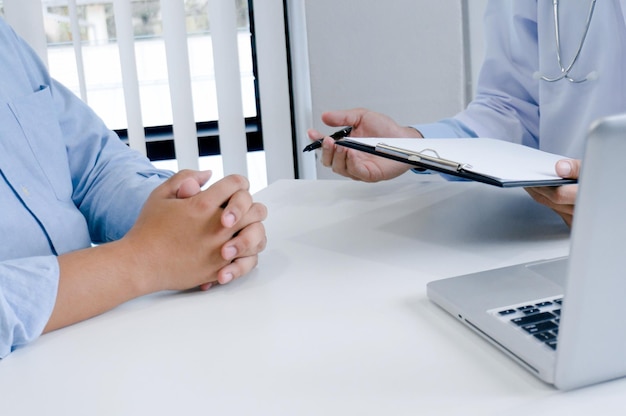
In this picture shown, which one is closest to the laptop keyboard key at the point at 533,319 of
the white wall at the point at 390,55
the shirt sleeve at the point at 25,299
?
the shirt sleeve at the point at 25,299

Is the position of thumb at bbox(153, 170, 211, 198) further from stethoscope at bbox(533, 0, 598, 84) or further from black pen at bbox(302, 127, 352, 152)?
stethoscope at bbox(533, 0, 598, 84)

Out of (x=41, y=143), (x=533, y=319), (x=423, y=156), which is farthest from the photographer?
(x=41, y=143)

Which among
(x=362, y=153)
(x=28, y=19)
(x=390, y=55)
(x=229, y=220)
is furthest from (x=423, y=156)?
(x=28, y=19)

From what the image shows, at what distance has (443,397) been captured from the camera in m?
0.51

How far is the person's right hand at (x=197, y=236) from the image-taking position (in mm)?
750

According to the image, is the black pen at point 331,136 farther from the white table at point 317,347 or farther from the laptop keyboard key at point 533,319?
the laptop keyboard key at point 533,319

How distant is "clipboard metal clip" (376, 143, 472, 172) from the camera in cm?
79

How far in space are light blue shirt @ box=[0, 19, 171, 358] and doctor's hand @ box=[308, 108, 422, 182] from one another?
0.28 meters

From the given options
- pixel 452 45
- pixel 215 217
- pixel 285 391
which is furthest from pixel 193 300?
pixel 452 45

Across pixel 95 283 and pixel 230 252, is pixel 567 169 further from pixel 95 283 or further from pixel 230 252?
pixel 95 283

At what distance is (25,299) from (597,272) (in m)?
0.50

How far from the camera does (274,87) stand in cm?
212

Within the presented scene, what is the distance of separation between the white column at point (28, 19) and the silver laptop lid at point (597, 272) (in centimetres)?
Answer: 180

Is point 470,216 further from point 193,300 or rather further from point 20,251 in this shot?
point 20,251
